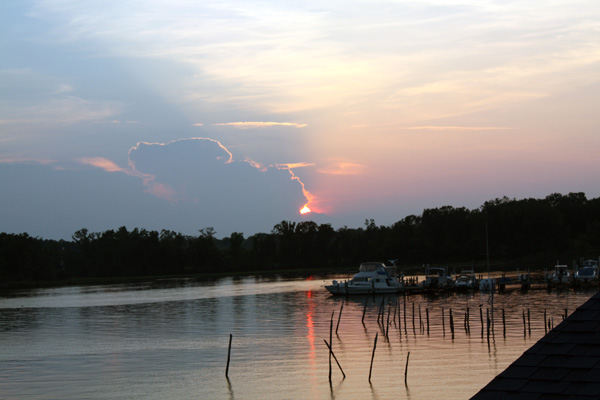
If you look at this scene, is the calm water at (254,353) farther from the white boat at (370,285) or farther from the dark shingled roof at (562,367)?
the dark shingled roof at (562,367)

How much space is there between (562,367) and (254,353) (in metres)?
34.3

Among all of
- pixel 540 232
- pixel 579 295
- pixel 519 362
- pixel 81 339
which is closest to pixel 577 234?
pixel 540 232

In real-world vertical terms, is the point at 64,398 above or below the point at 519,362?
below

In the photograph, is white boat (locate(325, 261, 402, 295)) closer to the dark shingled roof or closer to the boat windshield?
the boat windshield

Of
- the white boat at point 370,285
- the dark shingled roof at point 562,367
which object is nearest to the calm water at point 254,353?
the white boat at point 370,285

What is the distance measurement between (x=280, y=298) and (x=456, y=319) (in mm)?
40857

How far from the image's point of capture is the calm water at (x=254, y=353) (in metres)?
32.9

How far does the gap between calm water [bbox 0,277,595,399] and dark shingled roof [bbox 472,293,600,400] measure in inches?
746

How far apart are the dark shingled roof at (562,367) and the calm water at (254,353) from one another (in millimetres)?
18955

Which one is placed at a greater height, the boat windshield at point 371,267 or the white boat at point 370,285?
the boat windshield at point 371,267

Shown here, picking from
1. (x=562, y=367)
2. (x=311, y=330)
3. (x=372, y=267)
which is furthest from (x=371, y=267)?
(x=562, y=367)

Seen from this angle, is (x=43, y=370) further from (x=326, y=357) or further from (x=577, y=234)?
(x=577, y=234)

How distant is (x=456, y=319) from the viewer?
57.4 metres

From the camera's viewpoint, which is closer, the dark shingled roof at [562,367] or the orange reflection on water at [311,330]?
the dark shingled roof at [562,367]
